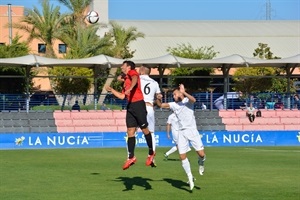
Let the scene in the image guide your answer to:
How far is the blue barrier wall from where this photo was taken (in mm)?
34938

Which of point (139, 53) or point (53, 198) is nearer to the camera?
point (53, 198)

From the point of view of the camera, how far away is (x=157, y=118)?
40.9m

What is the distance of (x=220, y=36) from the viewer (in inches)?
3319

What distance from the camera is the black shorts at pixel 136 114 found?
1439 cm

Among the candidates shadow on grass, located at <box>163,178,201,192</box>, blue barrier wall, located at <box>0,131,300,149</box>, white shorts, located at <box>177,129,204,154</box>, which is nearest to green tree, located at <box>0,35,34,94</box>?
blue barrier wall, located at <box>0,131,300,149</box>

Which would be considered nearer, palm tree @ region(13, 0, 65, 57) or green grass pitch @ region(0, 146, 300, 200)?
green grass pitch @ region(0, 146, 300, 200)

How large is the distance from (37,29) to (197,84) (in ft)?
45.9

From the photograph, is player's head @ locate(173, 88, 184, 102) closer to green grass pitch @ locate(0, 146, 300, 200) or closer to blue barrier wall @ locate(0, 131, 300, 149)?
green grass pitch @ locate(0, 146, 300, 200)

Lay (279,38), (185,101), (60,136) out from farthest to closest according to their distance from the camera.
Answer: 1. (279,38)
2. (60,136)
3. (185,101)

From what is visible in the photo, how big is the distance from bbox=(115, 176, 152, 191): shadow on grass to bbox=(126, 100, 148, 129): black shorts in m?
1.47

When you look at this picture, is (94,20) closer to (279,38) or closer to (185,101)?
(185,101)

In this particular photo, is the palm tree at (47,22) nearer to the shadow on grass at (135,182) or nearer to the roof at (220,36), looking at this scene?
the roof at (220,36)

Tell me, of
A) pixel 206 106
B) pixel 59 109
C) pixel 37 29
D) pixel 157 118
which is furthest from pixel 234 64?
pixel 37 29

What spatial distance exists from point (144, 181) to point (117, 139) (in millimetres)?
19839
